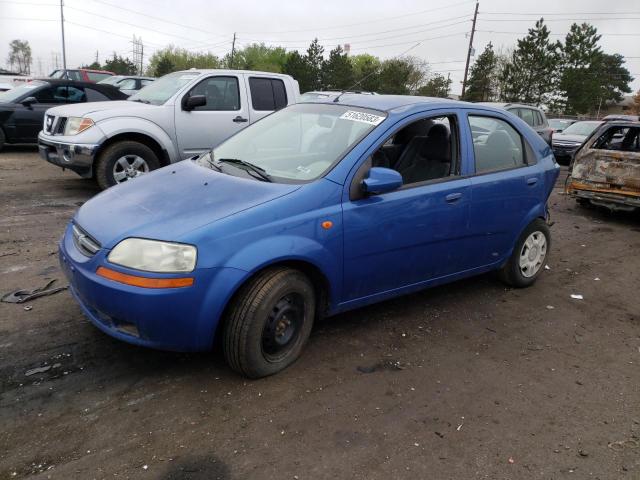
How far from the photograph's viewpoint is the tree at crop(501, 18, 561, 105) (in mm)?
48062

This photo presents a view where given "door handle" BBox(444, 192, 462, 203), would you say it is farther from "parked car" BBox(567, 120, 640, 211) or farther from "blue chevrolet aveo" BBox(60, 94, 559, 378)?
"parked car" BBox(567, 120, 640, 211)

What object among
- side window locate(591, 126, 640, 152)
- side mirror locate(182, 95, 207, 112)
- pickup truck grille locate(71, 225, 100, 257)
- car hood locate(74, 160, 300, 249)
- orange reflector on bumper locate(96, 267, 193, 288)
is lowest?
orange reflector on bumper locate(96, 267, 193, 288)

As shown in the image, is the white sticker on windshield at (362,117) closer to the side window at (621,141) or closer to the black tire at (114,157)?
the black tire at (114,157)

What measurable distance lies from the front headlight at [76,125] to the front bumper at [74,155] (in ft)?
Result: 0.74

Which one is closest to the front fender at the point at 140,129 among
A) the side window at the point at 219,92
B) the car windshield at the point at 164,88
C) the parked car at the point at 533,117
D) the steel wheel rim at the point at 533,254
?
the car windshield at the point at 164,88

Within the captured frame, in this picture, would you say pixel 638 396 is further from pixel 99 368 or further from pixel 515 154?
pixel 99 368

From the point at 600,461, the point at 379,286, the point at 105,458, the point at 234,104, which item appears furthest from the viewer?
the point at 234,104

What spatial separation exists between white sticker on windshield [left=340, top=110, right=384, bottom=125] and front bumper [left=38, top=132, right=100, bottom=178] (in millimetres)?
4585

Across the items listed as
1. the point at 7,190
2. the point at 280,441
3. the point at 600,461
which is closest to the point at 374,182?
the point at 280,441

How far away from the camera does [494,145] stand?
14.7 ft

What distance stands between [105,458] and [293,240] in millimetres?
1485

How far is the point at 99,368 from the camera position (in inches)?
126

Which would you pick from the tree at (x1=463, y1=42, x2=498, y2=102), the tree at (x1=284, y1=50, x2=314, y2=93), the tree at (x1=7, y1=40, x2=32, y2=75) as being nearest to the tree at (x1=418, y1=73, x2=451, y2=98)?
the tree at (x1=463, y1=42, x2=498, y2=102)

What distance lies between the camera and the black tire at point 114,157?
7238mm
